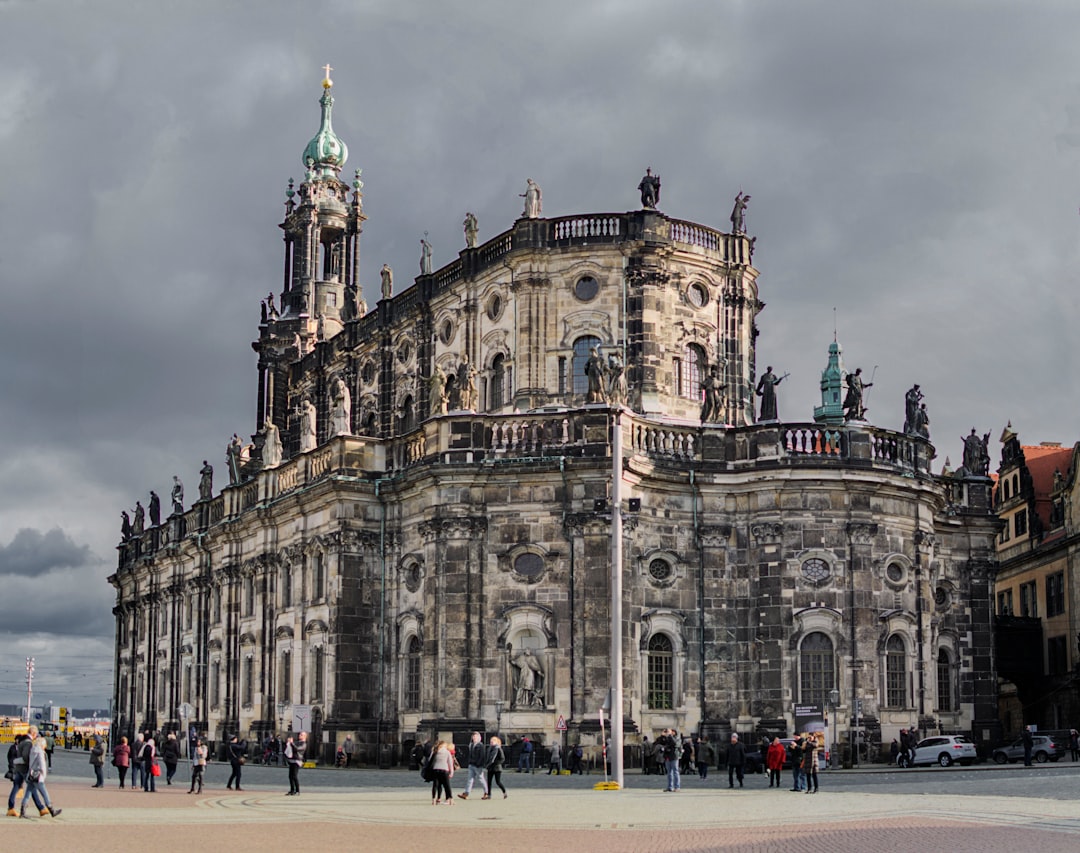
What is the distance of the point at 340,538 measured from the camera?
5662cm

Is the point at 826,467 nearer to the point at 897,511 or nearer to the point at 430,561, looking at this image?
the point at 897,511

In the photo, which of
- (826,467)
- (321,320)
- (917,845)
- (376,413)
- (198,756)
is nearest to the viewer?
(917,845)

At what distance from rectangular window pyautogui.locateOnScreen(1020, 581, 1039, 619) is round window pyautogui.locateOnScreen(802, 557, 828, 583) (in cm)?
2946

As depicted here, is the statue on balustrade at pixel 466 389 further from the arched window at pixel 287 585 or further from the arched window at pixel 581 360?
the arched window at pixel 287 585

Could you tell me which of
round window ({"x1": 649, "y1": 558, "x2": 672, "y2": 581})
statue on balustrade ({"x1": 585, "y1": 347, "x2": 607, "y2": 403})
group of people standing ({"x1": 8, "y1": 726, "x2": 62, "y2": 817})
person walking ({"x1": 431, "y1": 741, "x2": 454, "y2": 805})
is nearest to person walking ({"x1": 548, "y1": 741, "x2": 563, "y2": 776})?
round window ({"x1": 649, "y1": 558, "x2": 672, "y2": 581})

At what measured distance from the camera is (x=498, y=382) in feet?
200

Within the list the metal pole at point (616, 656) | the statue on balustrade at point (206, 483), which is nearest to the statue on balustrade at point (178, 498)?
the statue on balustrade at point (206, 483)

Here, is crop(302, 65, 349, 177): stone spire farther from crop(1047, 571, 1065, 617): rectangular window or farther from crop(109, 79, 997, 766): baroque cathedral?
crop(1047, 571, 1065, 617): rectangular window

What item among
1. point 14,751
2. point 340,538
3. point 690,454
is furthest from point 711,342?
point 14,751

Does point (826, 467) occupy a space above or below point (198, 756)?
above

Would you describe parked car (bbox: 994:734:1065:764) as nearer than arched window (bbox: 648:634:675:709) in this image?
No

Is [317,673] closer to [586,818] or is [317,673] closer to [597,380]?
[597,380]

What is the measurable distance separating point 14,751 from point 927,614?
33.2m

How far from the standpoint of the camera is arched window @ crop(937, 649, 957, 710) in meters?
58.2
